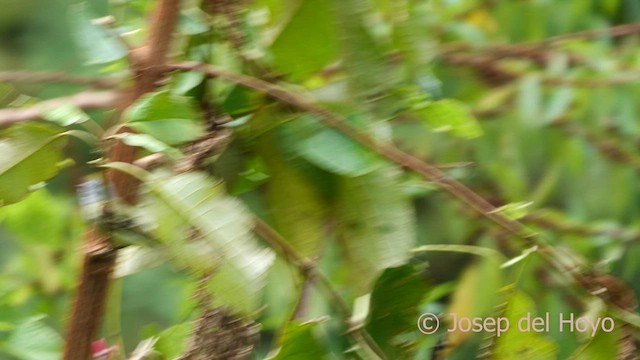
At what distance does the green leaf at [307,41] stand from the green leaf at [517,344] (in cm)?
14

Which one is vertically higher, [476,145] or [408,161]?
[408,161]

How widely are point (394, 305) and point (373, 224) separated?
4 cm

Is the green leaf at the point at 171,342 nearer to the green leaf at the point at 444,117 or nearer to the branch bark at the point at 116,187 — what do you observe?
the branch bark at the point at 116,187

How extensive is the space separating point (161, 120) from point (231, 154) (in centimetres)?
4

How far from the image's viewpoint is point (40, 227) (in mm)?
534

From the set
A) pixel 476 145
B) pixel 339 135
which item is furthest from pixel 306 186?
pixel 476 145

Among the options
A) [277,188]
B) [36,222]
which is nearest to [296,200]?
[277,188]

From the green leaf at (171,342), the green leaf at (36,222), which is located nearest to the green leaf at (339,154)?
the green leaf at (171,342)

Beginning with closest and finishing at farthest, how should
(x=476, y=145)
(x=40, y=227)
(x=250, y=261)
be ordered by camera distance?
(x=250, y=261)
(x=40, y=227)
(x=476, y=145)

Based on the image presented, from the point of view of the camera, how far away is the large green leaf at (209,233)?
28 cm

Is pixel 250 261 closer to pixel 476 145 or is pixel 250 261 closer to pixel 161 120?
pixel 161 120

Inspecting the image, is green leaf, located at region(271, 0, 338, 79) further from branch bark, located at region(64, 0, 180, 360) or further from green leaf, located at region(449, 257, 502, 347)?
green leaf, located at region(449, 257, 502, 347)

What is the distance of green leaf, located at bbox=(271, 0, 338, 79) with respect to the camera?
0.35 m

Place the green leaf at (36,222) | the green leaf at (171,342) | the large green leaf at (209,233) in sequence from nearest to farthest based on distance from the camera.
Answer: the large green leaf at (209,233) → the green leaf at (171,342) → the green leaf at (36,222)
